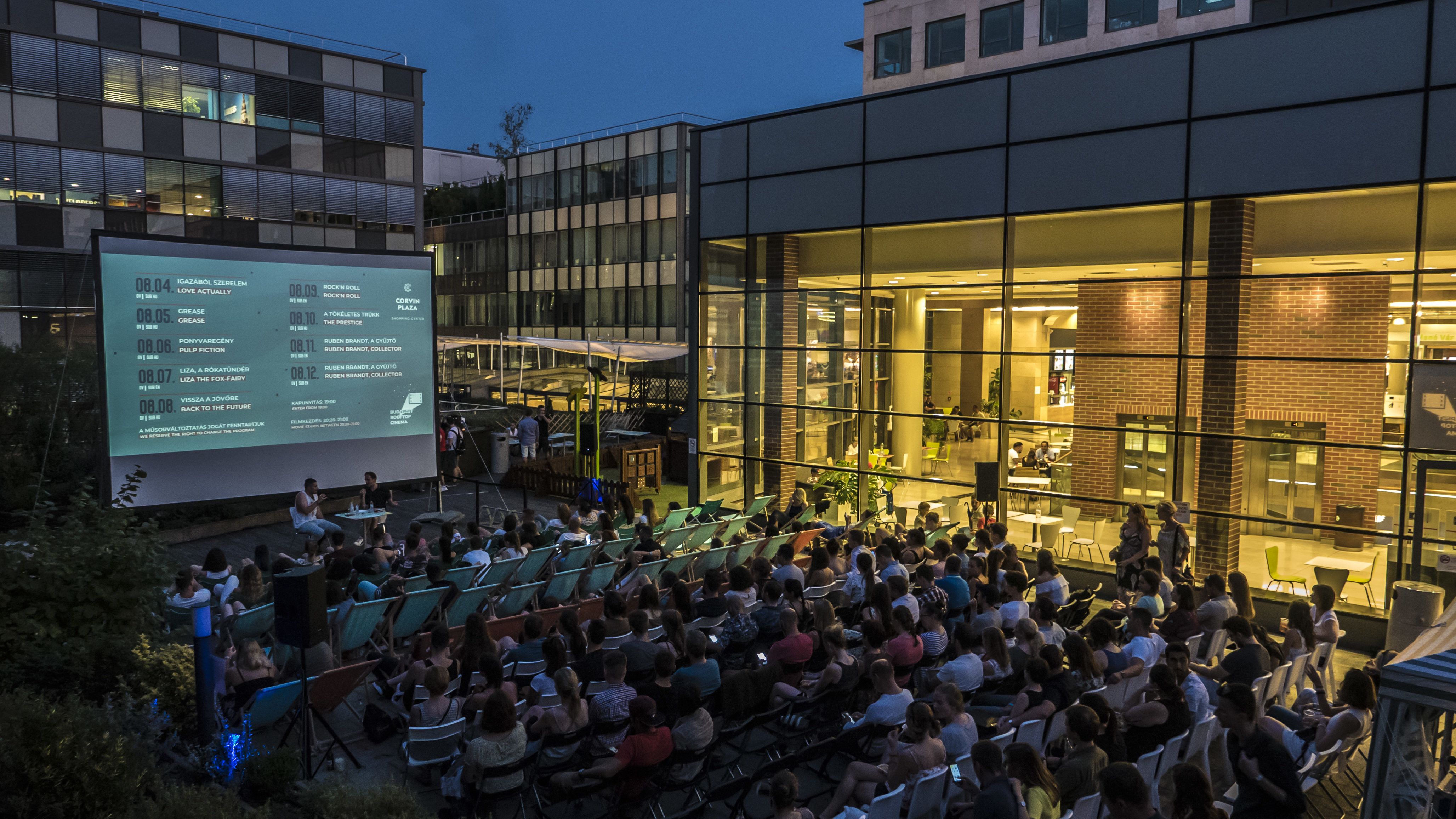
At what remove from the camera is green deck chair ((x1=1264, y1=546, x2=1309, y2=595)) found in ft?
35.6

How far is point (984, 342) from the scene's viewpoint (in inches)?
552

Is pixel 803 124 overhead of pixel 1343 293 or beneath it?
overhead

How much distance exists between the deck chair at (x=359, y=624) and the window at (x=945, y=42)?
33.3 meters

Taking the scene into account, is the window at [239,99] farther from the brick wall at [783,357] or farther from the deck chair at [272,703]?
the deck chair at [272,703]

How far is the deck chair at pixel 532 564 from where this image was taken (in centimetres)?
981

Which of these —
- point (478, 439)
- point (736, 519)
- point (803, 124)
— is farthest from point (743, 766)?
point (478, 439)

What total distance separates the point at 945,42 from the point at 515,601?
32.9 meters

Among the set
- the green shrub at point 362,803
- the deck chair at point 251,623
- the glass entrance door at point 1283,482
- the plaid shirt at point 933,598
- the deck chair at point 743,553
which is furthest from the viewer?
the glass entrance door at point 1283,482

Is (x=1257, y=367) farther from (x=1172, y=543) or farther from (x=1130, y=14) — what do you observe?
(x=1130, y=14)

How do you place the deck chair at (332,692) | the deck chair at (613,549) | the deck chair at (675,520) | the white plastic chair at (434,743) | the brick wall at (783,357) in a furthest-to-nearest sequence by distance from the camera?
the brick wall at (783,357), the deck chair at (675,520), the deck chair at (613,549), the deck chair at (332,692), the white plastic chair at (434,743)

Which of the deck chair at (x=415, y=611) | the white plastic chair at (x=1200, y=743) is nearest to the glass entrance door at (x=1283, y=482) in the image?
the white plastic chair at (x=1200, y=743)

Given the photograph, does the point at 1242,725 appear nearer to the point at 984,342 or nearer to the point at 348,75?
the point at 984,342

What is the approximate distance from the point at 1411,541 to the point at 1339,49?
5749mm

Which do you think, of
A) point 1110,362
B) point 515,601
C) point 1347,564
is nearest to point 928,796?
point 515,601
